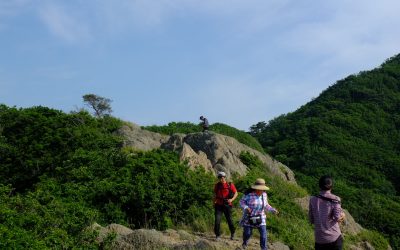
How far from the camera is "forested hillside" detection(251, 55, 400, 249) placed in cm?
3731

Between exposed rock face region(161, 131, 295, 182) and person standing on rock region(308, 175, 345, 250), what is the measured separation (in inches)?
446

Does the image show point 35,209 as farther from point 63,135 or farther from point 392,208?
point 392,208

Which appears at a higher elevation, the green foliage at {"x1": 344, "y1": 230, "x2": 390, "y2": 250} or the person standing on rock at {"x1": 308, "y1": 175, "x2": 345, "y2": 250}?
the person standing on rock at {"x1": 308, "y1": 175, "x2": 345, "y2": 250}

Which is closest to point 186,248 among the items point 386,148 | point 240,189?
point 240,189

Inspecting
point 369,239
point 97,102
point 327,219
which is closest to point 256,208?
point 327,219

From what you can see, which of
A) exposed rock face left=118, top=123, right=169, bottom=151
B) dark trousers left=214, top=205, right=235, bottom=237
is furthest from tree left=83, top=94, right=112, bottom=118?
dark trousers left=214, top=205, right=235, bottom=237

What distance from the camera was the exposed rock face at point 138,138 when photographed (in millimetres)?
22609

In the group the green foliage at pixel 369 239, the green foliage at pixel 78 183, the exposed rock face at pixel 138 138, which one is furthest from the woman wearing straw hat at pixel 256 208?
the exposed rock face at pixel 138 138

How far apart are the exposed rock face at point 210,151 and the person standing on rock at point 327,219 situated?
446 inches

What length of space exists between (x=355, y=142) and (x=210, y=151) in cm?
4244

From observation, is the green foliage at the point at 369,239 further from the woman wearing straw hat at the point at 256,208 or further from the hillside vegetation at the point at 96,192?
the woman wearing straw hat at the point at 256,208

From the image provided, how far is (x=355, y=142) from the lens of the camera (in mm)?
60406

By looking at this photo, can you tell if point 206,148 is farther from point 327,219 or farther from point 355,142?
point 355,142

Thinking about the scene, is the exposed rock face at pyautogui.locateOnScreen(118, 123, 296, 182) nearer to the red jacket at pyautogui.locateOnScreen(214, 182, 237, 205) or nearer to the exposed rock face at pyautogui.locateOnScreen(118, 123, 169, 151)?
the exposed rock face at pyautogui.locateOnScreen(118, 123, 169, 151)
